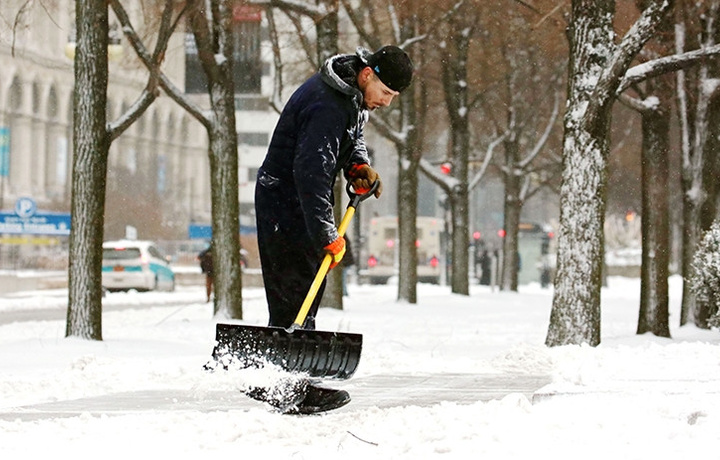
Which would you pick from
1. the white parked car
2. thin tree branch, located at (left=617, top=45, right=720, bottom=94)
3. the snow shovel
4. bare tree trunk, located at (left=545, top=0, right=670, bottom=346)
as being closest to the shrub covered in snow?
bare tree trunk, located at (left=545, top=0, right=670, bottom=346)

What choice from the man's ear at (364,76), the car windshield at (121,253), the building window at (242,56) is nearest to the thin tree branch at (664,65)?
the man's ear at (364,76)

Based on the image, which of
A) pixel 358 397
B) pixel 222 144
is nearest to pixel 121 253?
pixel 222 144

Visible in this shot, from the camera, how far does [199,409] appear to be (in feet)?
26.2

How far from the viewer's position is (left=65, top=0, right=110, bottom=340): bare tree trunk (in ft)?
47.3

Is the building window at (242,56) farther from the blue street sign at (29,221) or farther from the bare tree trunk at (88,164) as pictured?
the blue street sign at (29,221)

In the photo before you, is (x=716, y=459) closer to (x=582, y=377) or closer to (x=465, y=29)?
(x=582, y=377)

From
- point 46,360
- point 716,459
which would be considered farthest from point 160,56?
point 716,459

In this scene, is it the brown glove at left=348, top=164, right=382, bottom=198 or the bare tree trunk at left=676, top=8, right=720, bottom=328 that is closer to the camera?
the brown glove at left=348, top=164, right=382, bottom=198

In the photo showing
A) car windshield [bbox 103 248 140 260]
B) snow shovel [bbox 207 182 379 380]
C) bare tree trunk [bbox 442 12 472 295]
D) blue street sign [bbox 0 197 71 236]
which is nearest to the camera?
snow shovel [bbox 207 182 379 380]

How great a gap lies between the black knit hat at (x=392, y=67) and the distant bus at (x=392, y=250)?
50.3m

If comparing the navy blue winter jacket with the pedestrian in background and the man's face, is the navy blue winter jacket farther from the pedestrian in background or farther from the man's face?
the pedestrian in background

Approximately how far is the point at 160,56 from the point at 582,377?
10.4 meters

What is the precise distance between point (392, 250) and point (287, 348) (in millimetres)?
52202

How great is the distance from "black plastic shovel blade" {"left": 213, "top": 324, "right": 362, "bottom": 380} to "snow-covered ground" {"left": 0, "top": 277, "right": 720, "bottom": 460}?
0.36 feet
